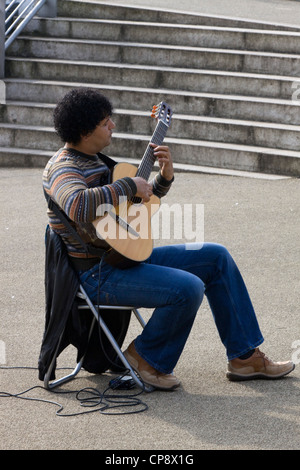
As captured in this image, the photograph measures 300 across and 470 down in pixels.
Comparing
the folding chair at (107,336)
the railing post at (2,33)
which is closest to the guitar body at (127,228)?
the folding chair at (107,336)

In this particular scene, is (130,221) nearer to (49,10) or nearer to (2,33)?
(2,33)

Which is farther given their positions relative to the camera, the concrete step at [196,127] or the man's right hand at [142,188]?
the concrete step at [196,127]

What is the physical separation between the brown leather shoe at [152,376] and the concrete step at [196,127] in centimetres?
567

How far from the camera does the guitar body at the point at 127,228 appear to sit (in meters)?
4.17

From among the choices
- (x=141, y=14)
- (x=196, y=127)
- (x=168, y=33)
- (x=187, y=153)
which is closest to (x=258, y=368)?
(x=187, y=153)

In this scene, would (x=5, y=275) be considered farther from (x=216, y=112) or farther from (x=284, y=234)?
(x=216, y=112)

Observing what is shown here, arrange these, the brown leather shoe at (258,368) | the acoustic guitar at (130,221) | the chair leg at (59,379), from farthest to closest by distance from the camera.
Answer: the brown leather shoe at (258,368), the chair leg at (59,379), the acoustic guitar at (130,221)

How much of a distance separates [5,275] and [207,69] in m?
5.35

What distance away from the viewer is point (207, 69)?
1090 centimetres

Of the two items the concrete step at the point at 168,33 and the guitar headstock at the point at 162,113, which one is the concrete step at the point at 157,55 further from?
the guitar headstock at the point at 162,113

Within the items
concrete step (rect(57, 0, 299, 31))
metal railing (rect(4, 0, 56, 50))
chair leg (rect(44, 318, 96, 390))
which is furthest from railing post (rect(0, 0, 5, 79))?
chair leg (rect(44, 318, 96, 390))

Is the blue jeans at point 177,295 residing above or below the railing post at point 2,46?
below

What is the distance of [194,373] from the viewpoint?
15.0 feet

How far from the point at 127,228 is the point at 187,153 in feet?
18.6
